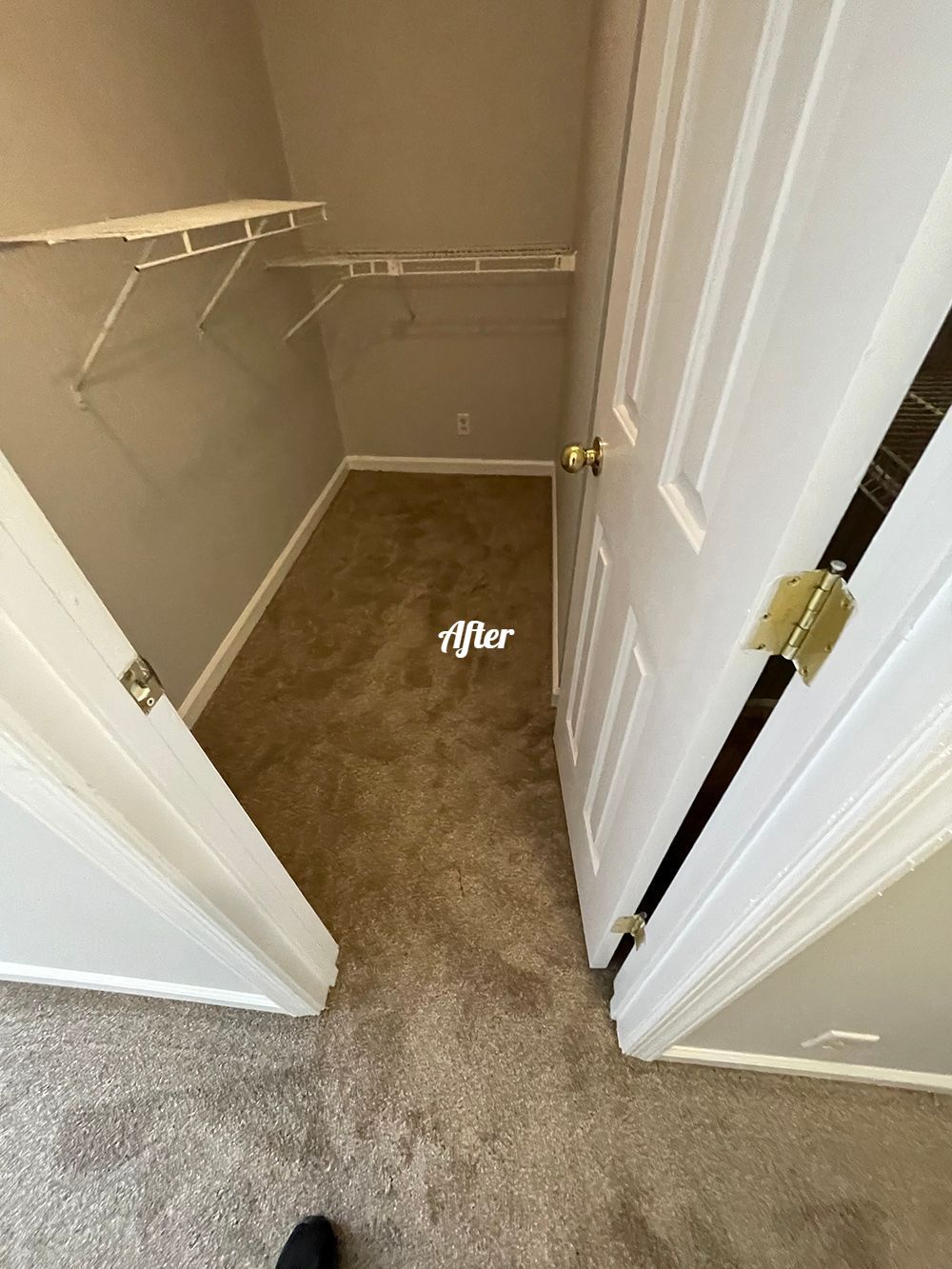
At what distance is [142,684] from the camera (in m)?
0.63

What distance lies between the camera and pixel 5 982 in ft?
4.52

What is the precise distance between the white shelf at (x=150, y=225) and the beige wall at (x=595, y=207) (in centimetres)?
81

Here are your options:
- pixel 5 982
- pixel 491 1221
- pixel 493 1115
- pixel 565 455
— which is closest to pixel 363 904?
pixel 493 1115

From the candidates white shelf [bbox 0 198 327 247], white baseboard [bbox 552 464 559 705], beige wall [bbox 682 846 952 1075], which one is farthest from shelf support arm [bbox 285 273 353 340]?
beige wall [bbox 682 846 952 1075]

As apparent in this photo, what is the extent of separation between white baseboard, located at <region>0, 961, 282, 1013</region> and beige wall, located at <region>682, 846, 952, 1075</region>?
90cm

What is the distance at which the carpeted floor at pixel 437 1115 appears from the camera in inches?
41.0

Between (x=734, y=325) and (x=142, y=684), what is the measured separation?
690mm

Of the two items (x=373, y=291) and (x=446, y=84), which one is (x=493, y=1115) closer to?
(x=373, y=291)

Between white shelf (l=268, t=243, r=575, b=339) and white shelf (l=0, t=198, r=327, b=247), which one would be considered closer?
white shelf (l=0, t=198, r=327, b=247)

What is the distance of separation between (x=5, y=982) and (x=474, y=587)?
5.78ft

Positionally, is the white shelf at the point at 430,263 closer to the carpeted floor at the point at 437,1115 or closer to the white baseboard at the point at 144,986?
the carpeted floor at the point at 437,1115

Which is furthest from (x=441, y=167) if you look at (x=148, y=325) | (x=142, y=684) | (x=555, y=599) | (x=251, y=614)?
(x=142, y=684)

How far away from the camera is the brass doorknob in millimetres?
1065

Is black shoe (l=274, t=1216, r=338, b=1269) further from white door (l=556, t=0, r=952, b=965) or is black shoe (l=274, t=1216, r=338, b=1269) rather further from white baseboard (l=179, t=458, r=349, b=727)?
white baseboard (l=179, t=458, r=349, b=727)
